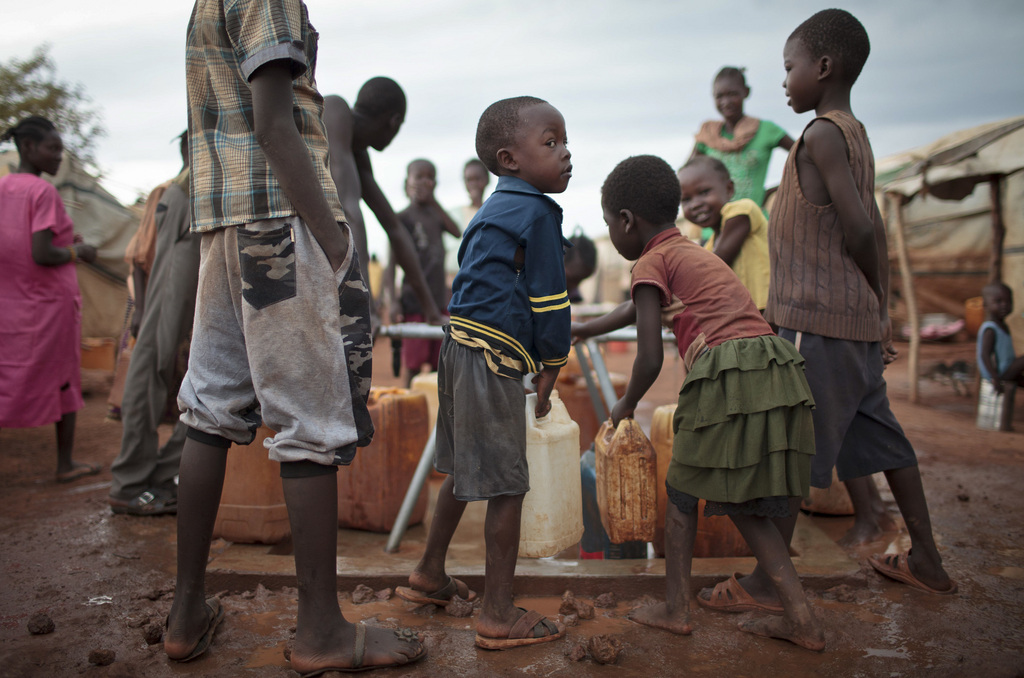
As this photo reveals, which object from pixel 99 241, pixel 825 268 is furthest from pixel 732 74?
pixel 99 241

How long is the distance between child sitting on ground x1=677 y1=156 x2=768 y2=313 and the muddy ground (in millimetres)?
1361

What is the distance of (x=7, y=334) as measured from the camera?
3979 mm

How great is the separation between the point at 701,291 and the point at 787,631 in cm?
108

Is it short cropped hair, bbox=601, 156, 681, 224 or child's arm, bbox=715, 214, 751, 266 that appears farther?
child's arm, bbox=715, 214, 751, 266

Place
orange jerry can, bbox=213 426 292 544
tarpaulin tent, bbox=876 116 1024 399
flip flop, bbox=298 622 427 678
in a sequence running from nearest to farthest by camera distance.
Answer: flip flop, bbox=298 622 427 678
orange jerry can, bbox=213 426 292 544
tarpaulin tent, bbox=876 116 1024 399

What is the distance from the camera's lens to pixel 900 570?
8.09 ft

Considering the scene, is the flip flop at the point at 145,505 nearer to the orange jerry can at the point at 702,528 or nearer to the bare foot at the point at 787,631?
the orange jerry can at the point at 702,528

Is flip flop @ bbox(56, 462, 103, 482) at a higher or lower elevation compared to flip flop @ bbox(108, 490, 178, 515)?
lower

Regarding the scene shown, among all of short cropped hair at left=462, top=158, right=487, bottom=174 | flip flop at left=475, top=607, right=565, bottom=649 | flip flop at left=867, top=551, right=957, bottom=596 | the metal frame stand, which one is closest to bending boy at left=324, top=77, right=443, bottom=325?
the metal frame stand

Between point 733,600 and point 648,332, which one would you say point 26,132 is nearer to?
point 648,332

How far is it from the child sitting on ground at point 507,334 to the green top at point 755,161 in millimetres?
2815

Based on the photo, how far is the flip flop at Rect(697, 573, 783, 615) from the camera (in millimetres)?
2254

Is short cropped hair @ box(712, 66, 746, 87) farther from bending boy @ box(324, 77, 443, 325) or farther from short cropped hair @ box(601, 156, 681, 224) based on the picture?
short cropped hair @ box(601, 156, 681, 224)

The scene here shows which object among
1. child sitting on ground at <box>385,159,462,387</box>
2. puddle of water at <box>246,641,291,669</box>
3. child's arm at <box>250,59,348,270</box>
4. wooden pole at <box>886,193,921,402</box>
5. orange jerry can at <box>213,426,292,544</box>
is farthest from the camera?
wooden pole at <box>886,193,921,402</box>
